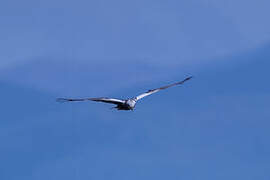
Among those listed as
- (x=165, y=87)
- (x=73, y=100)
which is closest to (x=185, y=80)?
(x=165, y=87)

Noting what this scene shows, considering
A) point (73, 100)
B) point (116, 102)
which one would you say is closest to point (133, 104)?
point (116, 102)

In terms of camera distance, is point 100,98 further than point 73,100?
Yes

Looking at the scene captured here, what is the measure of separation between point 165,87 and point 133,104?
1227 centimetres

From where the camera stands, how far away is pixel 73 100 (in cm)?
15425

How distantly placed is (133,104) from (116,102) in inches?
141

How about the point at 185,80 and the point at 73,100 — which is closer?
the point at 73,100

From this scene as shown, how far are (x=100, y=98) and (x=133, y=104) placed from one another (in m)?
7.66

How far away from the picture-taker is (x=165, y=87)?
17812cm

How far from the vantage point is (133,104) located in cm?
16862

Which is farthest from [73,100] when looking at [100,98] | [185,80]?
[185,80]

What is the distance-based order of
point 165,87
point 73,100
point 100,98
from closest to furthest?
1. point 73,100
2. point 100,98
3. point 165,87

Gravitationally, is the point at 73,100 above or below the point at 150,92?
below

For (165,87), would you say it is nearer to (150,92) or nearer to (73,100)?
(150,92)

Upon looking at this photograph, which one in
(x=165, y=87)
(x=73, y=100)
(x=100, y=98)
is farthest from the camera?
(x=165, y=87)
